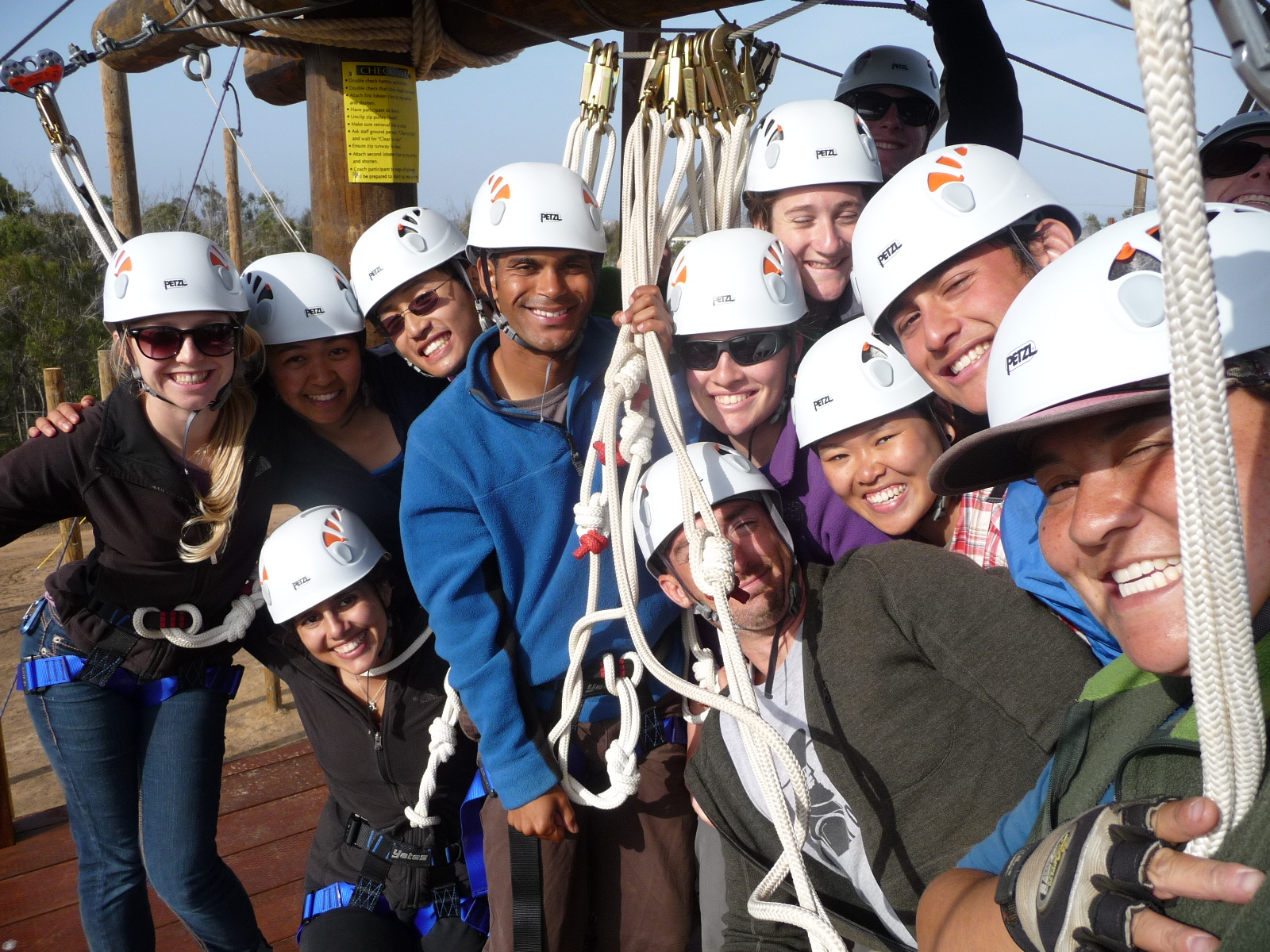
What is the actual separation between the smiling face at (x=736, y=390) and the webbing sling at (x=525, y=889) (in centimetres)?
124

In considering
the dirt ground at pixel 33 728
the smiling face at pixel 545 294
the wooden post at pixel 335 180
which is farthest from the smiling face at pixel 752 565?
the dirt ground at pixel 33 728

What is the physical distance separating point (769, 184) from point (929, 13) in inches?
39.4

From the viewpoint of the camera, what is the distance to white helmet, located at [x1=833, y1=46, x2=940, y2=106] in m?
3.34

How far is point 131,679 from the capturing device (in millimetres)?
2936

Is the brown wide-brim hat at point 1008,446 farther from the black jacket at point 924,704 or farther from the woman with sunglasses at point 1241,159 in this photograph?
the woman with sunglasses at point 1241,159

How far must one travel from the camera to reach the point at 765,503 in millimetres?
2240

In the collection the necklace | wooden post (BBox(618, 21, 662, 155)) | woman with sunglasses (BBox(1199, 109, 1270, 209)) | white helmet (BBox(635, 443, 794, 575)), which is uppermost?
wooden post (BBox(618, 21, 662, 155))

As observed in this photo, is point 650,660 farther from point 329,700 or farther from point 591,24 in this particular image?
point 591,24

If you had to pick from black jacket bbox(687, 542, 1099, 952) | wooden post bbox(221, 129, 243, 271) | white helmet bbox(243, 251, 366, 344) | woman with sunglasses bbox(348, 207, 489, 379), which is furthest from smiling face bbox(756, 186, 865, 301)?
wooden post bbox(221, 129, 243, 271)

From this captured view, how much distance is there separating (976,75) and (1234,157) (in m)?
0.84

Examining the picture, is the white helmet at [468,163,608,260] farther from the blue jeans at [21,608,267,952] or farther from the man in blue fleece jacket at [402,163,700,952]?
the blue jeans at [21,608,267,952]

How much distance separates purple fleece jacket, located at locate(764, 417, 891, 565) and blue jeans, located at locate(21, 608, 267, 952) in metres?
2.04

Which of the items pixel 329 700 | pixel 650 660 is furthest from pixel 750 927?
pixel 329 700

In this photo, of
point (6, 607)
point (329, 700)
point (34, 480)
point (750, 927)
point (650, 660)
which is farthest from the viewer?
point (6, 607)
